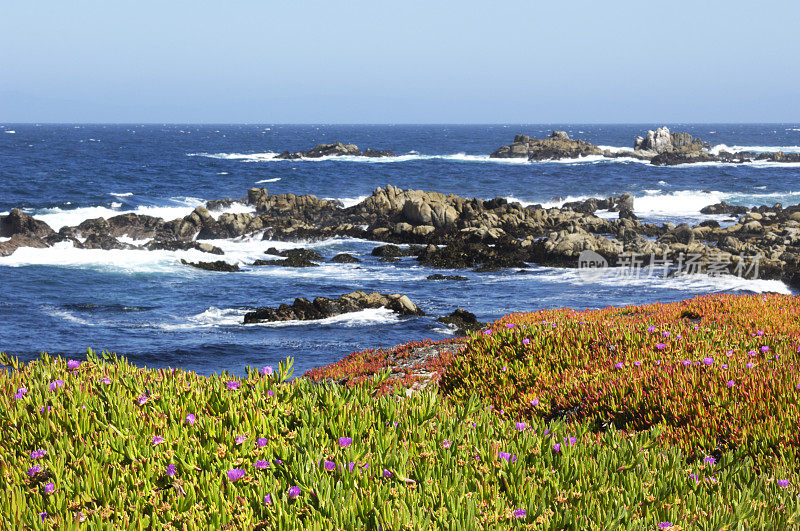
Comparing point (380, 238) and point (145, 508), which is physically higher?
point (145, 508)

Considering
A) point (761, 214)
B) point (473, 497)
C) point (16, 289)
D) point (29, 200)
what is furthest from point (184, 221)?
point (473, 497)

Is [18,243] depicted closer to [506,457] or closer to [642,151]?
[506,457]

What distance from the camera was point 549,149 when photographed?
4213 inches

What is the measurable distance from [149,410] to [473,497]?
234 centimetres

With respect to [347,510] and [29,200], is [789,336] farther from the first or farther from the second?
[29,200]

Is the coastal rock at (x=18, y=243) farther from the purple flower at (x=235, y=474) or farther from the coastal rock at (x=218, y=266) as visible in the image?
the purple flower at (x=235, y=474)

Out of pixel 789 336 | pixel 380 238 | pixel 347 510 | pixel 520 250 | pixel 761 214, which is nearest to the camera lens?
pixel 347 510

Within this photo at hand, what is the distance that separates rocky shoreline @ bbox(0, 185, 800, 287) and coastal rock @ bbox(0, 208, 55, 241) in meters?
0.06

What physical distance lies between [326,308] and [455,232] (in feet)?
57.3

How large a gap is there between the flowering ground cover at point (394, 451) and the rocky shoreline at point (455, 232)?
26.1 metres

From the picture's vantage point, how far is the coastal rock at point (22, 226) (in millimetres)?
37844

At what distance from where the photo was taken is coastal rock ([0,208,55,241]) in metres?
37.8

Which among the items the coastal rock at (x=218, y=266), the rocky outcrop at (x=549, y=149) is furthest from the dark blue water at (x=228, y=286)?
the rocky outcrop at (x=549, y=149)

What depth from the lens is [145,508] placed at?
11.8 ft
